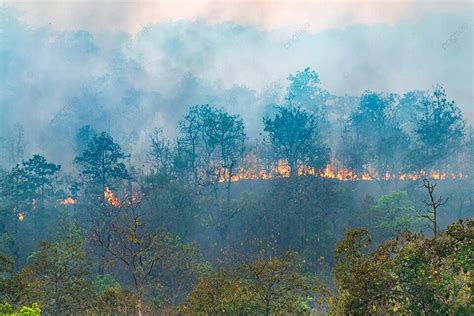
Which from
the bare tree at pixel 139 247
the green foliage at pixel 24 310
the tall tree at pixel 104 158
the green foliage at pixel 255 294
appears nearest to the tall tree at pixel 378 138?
the tall tree at pixel 104 158

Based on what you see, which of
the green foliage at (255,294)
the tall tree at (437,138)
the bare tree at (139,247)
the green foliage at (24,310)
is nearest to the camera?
the green foliage at (24,310)

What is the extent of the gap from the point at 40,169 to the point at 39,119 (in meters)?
62.2

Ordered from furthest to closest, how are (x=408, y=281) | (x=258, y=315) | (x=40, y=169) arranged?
(x=40, y=169)
(x=258, y=315)
(x=408, y=281)

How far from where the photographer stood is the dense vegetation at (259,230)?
20.2 m

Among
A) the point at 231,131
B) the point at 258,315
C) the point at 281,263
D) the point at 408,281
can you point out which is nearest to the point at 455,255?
the point at 408,281

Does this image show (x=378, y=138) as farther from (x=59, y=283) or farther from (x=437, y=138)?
(x=59, y=283)

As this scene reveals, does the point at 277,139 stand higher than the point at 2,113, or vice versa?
the point at 2,113

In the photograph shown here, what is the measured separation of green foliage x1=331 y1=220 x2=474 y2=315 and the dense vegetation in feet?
0.17

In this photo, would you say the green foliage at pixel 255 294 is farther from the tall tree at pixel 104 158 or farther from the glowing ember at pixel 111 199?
the tall tree at pixel 104 158

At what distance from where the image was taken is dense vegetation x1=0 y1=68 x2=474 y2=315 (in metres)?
20.2

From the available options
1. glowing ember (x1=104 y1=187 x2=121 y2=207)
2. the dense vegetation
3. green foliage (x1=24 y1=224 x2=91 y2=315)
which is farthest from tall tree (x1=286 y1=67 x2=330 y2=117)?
green foliage (x1=24 y1=224 x2=91 y2=315)

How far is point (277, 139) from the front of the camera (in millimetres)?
84750

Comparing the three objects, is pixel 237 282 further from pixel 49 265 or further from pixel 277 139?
pixel 277 139

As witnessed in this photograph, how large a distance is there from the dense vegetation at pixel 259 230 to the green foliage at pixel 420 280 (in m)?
0.05
